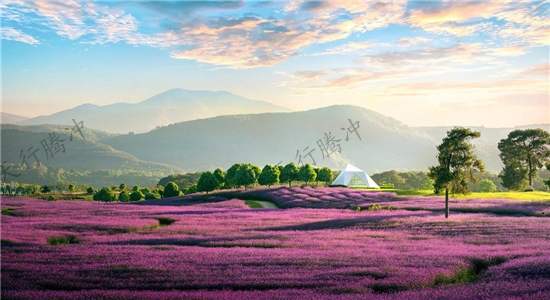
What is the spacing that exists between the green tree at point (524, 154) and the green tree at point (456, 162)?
4920 centimetres

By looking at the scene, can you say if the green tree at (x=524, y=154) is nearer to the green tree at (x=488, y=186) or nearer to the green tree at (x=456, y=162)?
the green tree at (x=488, y=186)

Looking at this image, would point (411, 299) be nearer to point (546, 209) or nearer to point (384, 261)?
point (384, 261)

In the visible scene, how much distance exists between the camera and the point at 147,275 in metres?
13.2

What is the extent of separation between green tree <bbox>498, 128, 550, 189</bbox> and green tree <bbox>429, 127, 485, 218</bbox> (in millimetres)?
49196

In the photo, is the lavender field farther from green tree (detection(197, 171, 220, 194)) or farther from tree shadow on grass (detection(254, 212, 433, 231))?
green tree (detection(197, 171, 220, 194))

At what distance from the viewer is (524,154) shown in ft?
Result: 251

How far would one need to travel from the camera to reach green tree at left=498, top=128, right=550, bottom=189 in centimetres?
7569

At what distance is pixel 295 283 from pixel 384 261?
4.63 metres

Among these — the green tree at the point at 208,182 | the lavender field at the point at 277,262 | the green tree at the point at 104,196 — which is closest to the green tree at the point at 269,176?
the green tree at the point at 208,182

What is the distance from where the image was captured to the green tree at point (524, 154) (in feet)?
248

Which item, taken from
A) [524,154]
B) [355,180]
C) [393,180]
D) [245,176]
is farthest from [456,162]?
[393,180]

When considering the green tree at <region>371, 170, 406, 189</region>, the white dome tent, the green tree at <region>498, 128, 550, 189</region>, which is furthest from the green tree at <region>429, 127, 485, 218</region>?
the green tree at <region>371, 170, 406, 189</region>

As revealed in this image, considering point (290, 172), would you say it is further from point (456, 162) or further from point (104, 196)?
point (456, 162)

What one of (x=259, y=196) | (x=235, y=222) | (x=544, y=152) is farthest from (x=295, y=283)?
(x=544, y=152)
